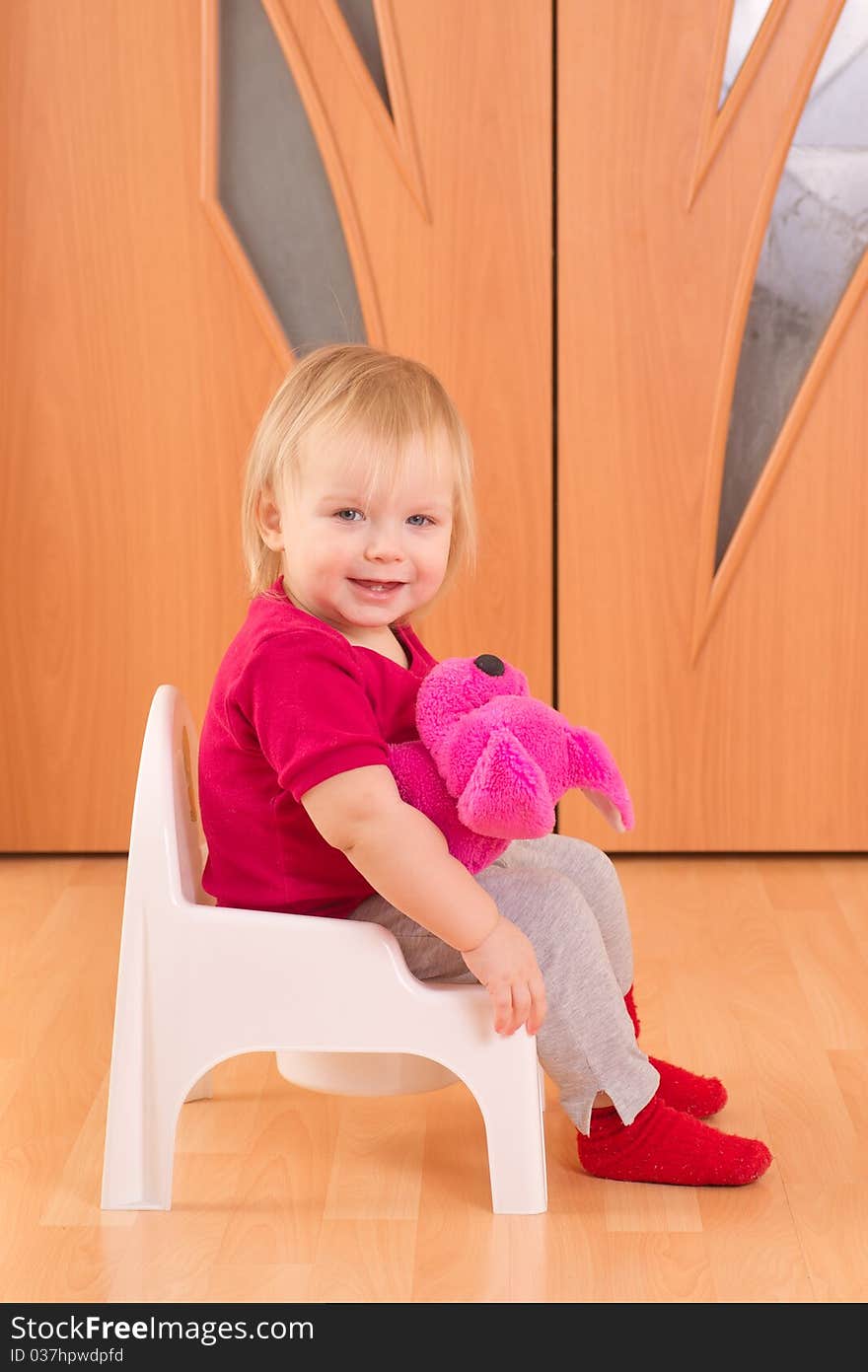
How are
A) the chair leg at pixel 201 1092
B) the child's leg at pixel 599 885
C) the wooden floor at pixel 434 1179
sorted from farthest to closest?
the chair leg at pixel 201 1092, the child's leg at pixel 599 885, the wooden floor at pixel 434 1179

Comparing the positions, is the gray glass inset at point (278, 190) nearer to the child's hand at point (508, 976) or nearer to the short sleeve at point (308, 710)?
the short sleeve at point (308, 710)

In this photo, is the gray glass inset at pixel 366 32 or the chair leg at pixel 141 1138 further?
the gray glass inset at pixel 366 32

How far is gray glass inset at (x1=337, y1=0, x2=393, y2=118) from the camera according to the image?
2.04 metres

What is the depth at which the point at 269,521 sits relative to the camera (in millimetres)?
1408

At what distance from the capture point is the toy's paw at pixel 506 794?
1.23 meters

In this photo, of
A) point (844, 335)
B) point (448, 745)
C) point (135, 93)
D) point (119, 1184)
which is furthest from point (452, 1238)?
point (135, 93)

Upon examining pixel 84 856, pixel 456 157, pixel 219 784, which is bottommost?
pixel 84 856

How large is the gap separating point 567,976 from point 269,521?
1.53 feet

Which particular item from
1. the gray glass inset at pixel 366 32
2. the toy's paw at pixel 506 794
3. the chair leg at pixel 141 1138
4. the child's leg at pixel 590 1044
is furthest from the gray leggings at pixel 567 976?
the gray glass inset at pixel 366 32

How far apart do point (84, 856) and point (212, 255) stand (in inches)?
33.3
